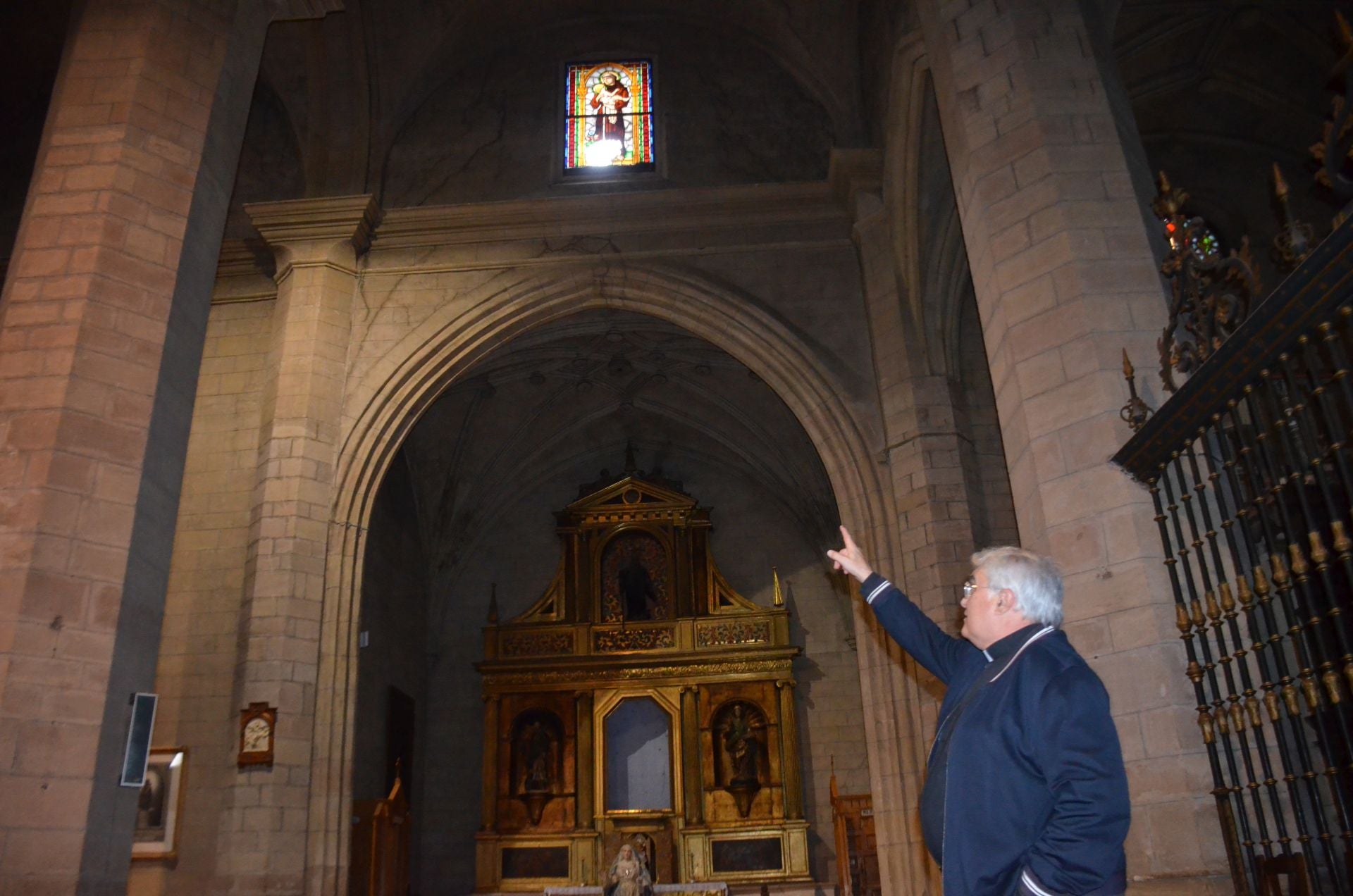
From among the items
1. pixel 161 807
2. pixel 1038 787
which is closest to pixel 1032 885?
pixel 1038 787

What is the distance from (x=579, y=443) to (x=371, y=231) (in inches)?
241

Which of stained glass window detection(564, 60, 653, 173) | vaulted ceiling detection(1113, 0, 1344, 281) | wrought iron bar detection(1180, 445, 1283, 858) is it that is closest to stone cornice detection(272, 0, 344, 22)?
stained glass window detection(564, 60, 653, 173)

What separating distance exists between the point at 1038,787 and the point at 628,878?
282 inches

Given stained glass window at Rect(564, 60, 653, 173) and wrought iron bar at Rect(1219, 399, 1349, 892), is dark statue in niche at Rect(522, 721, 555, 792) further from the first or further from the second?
wrought iron bar at Rect(1219, 399, 1349, 892)

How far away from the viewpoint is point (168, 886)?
9617 mm

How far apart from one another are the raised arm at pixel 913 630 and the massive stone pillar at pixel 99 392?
400 cm

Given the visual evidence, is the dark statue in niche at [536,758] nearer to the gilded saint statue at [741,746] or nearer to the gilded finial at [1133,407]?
the gilded saint statue at [741,746]

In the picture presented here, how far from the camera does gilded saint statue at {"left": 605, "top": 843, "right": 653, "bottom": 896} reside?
8898 millimetres

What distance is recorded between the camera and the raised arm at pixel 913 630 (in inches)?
123

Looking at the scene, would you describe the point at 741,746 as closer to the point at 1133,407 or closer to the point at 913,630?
the point at 1133,407

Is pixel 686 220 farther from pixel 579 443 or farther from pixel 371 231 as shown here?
pixel 579 443

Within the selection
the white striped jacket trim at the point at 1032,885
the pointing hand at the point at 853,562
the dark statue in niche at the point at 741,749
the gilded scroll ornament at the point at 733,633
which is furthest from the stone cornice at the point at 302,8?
the dark statue in niche at the point at 741,749

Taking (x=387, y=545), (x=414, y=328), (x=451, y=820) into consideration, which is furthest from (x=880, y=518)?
(x=451, y=820)

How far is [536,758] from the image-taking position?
15109 millimetres
